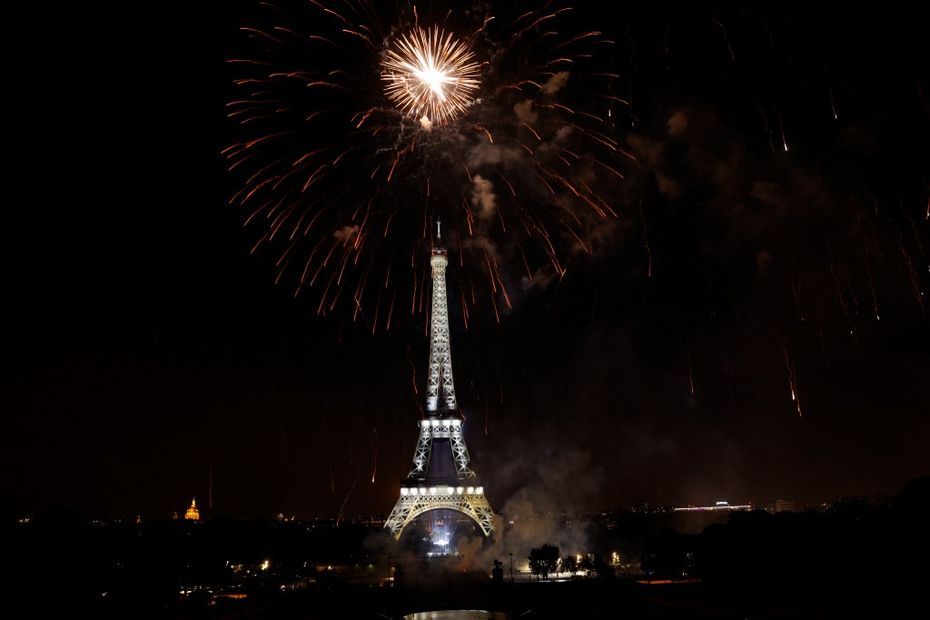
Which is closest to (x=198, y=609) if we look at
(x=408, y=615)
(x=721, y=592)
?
(x=408, y=615)

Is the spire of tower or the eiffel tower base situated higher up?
the spire of tower

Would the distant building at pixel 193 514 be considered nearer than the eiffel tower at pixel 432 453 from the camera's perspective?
No

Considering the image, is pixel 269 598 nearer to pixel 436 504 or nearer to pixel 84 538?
pixel 84 538

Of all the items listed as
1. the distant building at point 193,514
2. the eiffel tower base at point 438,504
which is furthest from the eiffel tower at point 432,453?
the distant building at point 193,514

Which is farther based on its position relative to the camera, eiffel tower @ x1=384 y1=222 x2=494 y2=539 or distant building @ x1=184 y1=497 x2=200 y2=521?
distant building @ x1=184 y1=497 x2=200 y2=521

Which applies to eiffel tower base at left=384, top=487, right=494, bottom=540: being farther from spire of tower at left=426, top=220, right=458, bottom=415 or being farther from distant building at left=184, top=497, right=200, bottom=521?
distant building at left=184, top=497, right=200, bottom=521

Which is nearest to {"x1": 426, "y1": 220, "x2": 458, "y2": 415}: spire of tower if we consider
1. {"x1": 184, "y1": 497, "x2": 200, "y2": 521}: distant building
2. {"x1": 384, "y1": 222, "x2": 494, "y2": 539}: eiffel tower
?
{"x1": 384, "y1": 222, "x2": 494, "y2": 539}: eiffel tower

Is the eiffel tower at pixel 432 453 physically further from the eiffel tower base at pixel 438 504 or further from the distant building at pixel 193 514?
the distant building at pixel 193 514

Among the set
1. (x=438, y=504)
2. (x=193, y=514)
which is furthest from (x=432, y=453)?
(x=193, y=514)
